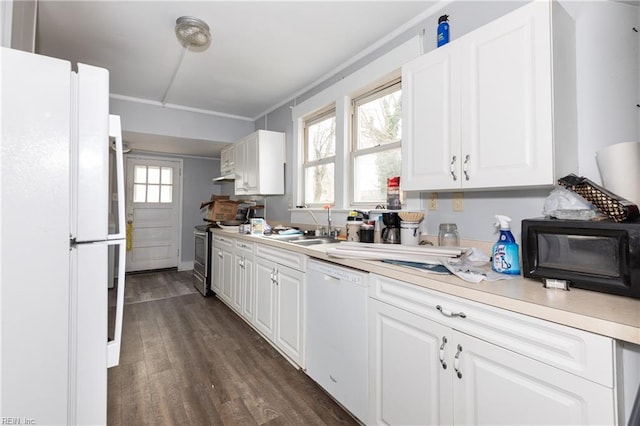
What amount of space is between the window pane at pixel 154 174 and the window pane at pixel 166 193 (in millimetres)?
167

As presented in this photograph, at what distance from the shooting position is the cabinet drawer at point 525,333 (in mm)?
800

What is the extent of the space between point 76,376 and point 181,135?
3.54m

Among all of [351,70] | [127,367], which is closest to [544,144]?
[351,70]

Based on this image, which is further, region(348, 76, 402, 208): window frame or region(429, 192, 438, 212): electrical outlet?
region(348, 76, 402, 208): window frame

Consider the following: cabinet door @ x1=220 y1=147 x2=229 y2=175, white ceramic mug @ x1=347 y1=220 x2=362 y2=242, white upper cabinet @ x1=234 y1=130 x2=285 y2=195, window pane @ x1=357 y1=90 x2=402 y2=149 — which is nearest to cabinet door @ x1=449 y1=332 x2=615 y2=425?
white ceramic mug @ x1=347 y1=220 x2=362 y2=242

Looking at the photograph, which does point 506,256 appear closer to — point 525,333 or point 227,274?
point 525,333

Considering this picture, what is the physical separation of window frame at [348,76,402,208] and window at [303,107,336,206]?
0.88 feet

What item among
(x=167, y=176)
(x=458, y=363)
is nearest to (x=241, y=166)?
(x=167, y=176)

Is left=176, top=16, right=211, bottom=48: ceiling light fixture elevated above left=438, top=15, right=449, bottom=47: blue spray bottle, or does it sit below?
above

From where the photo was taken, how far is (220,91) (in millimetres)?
3482

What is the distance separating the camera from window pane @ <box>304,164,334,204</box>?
10.3 feet

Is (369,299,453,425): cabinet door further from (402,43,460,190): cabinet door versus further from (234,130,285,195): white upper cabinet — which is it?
(234,130,285,195): white upper cabinet

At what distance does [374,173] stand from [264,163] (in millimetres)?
1587

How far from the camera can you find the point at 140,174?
5297mm
